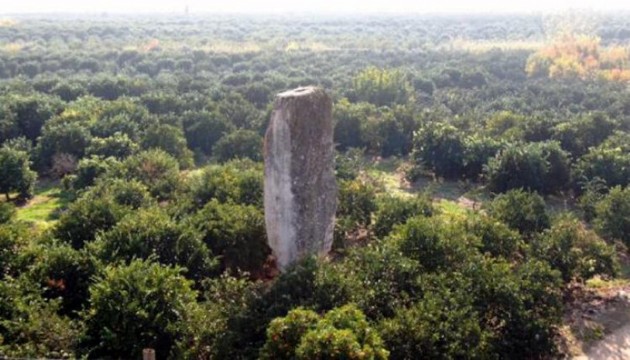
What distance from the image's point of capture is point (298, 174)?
611 inches

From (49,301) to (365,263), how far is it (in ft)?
23.6

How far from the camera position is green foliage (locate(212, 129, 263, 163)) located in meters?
31.7

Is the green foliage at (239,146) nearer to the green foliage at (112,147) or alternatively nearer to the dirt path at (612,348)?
the green foliage at (112,147)

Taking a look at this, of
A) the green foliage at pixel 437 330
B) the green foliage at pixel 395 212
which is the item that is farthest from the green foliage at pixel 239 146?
the green foliage at pixel 437 330

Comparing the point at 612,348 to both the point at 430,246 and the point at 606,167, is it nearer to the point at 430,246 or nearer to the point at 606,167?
the point at 430,246

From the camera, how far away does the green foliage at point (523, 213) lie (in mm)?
19859

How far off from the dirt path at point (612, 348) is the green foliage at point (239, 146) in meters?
19.2

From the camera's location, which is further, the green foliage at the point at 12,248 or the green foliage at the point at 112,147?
the green foliage at the point at 112,147

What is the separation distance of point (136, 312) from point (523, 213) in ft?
40.7

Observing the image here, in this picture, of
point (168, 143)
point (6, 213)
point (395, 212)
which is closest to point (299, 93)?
point (395, 212)

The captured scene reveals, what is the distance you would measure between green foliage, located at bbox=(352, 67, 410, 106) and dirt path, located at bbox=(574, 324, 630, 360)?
107ft

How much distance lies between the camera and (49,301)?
1398 cm

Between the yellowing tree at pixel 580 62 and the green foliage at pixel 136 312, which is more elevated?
the green foliage at pixel 136 312

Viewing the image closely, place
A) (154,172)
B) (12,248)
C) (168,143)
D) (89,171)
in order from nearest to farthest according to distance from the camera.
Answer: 1. (12,248)
2. (154,172)
3. (89,171)
4. (168,143)
